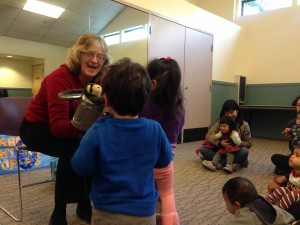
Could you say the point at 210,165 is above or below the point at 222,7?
below

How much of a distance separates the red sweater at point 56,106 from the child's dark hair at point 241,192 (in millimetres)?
694

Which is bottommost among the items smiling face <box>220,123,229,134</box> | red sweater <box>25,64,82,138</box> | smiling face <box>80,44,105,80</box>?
smiling face <box>220,123,229,134</box>

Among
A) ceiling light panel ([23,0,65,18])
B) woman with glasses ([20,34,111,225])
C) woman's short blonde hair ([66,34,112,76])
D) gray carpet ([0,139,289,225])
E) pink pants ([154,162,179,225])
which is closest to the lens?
pink pants ([154,162,179,225])

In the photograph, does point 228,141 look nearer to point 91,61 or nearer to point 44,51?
point 91,61

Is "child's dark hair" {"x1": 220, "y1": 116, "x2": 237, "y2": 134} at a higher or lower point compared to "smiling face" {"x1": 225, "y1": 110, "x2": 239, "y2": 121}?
lower

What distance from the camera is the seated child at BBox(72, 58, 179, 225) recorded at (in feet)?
2.43

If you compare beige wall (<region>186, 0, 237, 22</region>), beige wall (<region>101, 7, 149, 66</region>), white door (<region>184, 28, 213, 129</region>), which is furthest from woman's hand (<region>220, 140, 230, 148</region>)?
beige wall (<region>186, 0, 237, 22</region>)

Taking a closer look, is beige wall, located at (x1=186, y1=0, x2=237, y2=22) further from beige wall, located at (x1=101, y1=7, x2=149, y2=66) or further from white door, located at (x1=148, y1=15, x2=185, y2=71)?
beige wall, located at (x1=101, y1=7, x2=149, y2=66)

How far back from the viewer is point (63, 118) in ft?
3.85

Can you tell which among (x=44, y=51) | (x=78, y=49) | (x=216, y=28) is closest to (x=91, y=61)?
(x=78, y=49)

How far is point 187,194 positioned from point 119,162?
1314 millimetres

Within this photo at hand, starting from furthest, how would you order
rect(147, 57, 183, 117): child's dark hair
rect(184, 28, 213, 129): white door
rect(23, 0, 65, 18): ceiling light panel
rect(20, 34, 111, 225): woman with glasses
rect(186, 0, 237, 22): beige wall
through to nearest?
rect(186, 0, 237, 22): beige wall < rect(184, 28, 213, 129): white door < rect(23, 0, 65, 18): ceiling light panel < rect(20, 34, 111, 225): woman with glasses < rect(147, 57, 183, 117): child's dark hair

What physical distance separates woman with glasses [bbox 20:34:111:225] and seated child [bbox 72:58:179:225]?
1.55 feet

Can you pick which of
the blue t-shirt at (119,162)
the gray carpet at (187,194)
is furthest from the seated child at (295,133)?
the blue t-shirt at (119,162)
